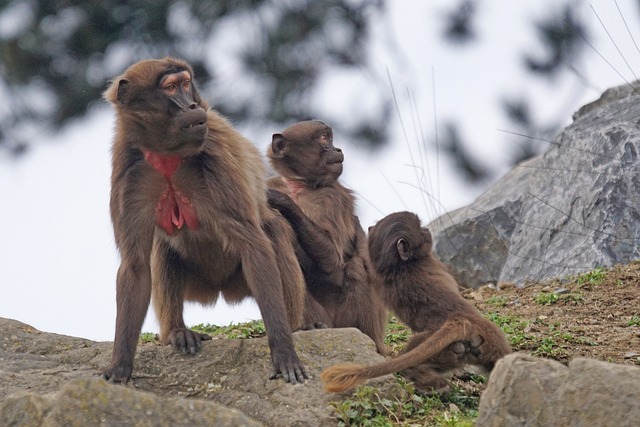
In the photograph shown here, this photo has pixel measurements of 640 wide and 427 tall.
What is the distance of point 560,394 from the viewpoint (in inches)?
190

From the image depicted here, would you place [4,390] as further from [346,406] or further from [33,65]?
[33,65]

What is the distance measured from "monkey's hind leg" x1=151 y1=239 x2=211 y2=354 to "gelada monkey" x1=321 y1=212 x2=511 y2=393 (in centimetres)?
124

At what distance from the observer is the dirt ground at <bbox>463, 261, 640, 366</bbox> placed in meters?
7.89

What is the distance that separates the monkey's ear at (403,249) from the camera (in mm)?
7033

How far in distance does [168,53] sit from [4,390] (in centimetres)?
682

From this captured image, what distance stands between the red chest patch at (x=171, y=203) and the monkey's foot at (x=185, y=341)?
2.18ft

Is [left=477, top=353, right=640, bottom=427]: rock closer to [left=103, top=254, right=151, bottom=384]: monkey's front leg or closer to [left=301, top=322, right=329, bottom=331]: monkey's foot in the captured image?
[left=103, top=254, right=151, bottom=384]: monkey's front leg

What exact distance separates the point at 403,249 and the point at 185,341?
1453mm

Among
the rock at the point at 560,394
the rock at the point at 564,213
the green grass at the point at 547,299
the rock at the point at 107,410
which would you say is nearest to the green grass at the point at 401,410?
the rock at the point at 560,394

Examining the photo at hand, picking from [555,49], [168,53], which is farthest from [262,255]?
[555,49]

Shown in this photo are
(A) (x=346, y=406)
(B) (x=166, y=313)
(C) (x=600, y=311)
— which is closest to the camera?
(A) (x=346, y=406)

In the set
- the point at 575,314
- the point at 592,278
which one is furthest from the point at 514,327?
the point at 592,278

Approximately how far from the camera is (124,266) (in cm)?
675

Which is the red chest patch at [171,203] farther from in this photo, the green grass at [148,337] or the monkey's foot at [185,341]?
the green grass at [148,337]
